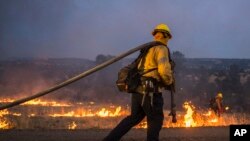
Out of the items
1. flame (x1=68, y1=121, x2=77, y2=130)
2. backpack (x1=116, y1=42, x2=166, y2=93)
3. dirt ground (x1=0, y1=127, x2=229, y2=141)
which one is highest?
backpack (x1=116, y1=42, x2=166, y2=93)

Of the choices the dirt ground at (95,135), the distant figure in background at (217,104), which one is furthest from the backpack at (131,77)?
the distant figure in background at (217,104)

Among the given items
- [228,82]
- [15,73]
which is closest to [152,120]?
[228,82]

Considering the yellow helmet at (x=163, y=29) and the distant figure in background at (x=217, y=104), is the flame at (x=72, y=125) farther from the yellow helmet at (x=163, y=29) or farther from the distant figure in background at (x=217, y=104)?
the yellow helmet at (x=163, y=29)

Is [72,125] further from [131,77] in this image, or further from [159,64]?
[159,64]

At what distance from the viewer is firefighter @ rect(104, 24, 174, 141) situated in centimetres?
807

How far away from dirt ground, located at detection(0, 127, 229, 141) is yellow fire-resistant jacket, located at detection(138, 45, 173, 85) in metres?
3.42

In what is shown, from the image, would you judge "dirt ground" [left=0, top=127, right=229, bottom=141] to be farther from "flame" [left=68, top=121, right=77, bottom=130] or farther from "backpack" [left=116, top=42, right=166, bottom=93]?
"flame" [left=68, top=121, right=77, bottom=130]

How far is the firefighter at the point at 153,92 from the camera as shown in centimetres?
807

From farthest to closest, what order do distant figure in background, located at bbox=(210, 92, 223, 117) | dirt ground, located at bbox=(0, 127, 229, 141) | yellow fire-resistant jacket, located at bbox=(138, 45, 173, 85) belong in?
distant figure in background, located at bbox=(210, 92, 223, 117), dirt ground, located at bbox=(0, 127, 229, 141), yellow fire-resistant jacket, located at bbox=(138, 45, 173, 85)

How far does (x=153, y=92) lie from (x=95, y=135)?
4.47 meters

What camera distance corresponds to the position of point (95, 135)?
1231 cm

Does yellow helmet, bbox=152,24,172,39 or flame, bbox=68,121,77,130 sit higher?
yellow helmet, bbox=152,24,172,39

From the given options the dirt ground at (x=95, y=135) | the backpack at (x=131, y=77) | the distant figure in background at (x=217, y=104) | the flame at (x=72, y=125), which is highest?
the distant figure in background at (x=217, y=104)

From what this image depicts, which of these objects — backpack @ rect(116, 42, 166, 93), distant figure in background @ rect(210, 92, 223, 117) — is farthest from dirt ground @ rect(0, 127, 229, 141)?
distant figure in background @ rect(210, 92, 223, 117)
